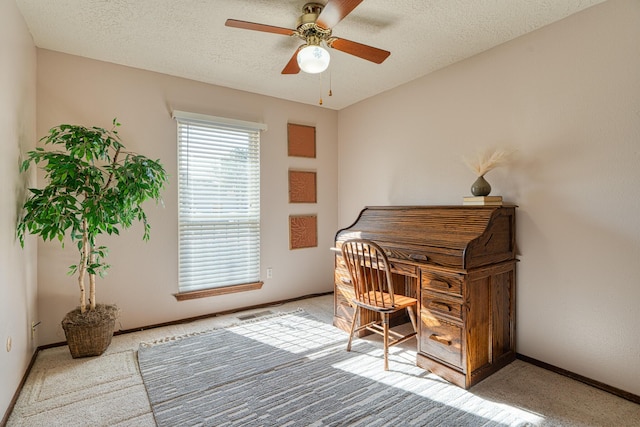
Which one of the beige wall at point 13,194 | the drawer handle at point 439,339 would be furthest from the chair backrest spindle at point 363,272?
the beige wall at point 13,194

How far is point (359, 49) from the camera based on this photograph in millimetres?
2156

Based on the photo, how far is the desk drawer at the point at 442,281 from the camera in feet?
6.76

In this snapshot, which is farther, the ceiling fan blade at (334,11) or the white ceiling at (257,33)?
the white ceiling at (257,33)

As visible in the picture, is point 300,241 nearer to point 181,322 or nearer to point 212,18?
point 181,322

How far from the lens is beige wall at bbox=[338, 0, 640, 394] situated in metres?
1.97

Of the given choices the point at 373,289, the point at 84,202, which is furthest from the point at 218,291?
the point at 373,289

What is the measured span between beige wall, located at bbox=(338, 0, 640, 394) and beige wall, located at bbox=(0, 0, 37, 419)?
3232 mm

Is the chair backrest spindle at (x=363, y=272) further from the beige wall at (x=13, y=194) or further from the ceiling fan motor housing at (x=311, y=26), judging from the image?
the beige wall at (x=13, y=194)

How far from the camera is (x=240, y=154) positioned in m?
3.56

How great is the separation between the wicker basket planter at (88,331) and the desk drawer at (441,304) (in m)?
2.45

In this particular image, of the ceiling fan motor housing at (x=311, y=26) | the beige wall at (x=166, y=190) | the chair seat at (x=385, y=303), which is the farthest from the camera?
the beige wall at (x=166, y=190)

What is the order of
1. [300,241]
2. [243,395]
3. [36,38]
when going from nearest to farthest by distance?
[243,395] → [36,38] → [300,241]

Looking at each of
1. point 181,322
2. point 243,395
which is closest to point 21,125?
point 181,322

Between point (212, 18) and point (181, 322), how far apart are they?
2.74 metres
